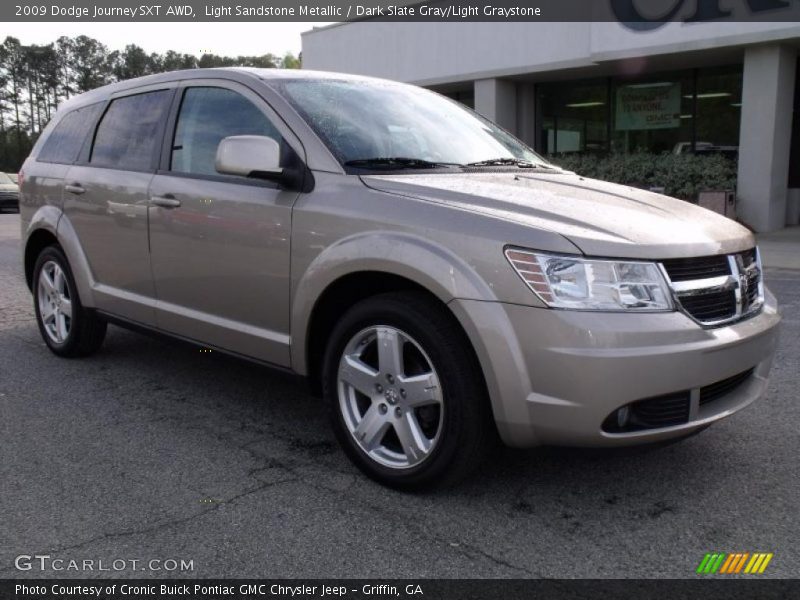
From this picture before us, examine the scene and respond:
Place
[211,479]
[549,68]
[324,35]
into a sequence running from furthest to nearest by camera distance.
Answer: [324,35]
[549,68]
[211,479]

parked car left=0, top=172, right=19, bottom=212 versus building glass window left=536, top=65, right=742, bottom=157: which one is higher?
building glass window left=536, top=65, right=742, bottom=157

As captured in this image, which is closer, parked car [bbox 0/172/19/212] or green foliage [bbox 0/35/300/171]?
parked car [bbox 0/172/19/212]

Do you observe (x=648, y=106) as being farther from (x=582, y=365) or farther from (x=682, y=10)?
(x=582, y=365)

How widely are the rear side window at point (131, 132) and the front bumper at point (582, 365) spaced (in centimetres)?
251

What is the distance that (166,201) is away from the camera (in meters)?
4.17

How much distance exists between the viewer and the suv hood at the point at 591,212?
2.83 meters

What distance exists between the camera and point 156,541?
9.22 ft

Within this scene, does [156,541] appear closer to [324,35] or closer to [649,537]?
[649,537]

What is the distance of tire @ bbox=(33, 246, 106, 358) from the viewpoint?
519 centimetres

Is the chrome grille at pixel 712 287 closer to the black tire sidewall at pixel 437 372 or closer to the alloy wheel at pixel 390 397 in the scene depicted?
the black tire sidewall at pixel 437 372

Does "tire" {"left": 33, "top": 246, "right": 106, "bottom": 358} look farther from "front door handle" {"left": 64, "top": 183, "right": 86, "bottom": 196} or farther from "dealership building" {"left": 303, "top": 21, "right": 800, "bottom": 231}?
"dealership building" {"left": 303, "top": 21, "right": 800, "bottom": 231}
